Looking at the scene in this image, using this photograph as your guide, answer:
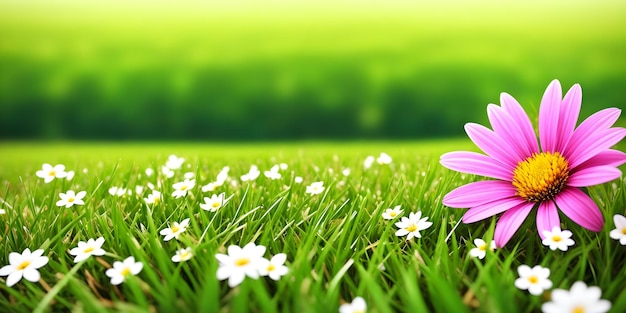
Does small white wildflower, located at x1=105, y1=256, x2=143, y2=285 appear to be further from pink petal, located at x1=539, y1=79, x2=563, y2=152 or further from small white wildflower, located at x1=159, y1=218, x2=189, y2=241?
pink petal, located at x1=539, y1=79, x2=563, y2=152

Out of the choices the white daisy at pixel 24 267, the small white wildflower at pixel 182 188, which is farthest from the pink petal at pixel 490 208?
the white daisy at pixel 24 267

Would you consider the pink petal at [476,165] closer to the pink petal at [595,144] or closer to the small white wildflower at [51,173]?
the pink petal at [595,144]

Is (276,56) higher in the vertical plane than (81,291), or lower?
higher

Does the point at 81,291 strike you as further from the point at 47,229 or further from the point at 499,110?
the point at 499,110

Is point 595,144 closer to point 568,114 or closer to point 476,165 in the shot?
point 568,114

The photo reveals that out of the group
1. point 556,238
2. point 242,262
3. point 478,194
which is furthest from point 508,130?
point 242,262

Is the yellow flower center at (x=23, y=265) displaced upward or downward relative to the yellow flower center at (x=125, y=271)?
downward

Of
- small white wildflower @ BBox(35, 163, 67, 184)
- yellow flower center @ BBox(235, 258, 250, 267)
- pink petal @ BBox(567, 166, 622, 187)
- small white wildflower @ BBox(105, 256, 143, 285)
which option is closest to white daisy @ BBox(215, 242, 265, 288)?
yellow flower center @ BBox(235, 258, 250, 267)

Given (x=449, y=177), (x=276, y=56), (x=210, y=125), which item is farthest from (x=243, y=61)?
(x=449, y=177)
